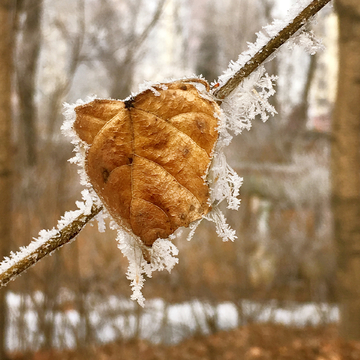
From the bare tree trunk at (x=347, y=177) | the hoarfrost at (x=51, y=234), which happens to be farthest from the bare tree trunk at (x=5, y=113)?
the bare tree trunk at (x=347, y=177)

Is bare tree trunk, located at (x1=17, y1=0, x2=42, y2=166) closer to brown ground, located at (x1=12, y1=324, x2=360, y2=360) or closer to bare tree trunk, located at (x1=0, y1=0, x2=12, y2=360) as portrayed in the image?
bare tree trunk, located at (x1=0, y1=0, x2=12, y2=360)

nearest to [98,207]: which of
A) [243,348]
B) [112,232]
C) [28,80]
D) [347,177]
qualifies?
[347,177]

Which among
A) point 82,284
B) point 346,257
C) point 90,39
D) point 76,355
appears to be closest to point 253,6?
point 90,39

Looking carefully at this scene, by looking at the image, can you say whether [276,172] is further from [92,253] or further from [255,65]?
[255,65]

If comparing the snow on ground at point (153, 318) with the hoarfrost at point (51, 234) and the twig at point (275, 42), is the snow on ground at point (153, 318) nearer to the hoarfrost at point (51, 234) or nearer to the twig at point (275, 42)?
the hoarfrost at point (51, 234)

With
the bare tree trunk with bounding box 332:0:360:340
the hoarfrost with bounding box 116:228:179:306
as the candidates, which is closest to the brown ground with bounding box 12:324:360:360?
the bare tree trunk with bounding box 332:0:360:340
